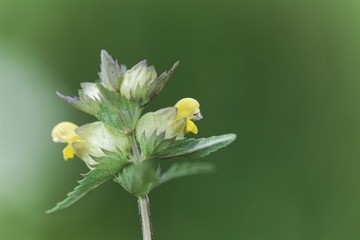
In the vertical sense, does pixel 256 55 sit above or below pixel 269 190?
above

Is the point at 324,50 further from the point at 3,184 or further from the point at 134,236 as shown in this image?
the point at 3,184

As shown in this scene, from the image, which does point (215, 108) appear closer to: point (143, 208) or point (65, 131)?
point (65, 131)

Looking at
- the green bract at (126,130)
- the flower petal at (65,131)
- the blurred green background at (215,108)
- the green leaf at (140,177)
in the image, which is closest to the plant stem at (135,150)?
the green bract at (126,130)

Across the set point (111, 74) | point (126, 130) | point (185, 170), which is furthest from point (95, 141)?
point (185, 170)

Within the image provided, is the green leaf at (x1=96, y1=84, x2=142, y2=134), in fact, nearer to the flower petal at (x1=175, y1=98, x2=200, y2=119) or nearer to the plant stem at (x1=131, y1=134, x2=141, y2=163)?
the plant stem at (x1=131, y1=134, x2=141, y2=163)

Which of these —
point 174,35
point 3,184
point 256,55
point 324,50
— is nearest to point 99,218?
point 3,184
